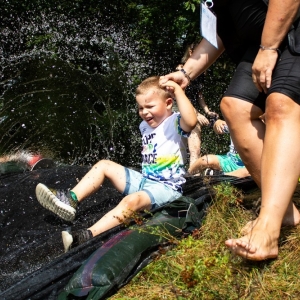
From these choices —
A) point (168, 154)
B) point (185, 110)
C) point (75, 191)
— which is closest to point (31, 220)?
point (75, 191)

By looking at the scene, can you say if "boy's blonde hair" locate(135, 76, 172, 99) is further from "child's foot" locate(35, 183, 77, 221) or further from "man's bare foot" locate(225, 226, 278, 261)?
"man's bare foot" locate(225, 226, 278, 261)

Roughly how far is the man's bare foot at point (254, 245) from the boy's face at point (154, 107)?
180 cm

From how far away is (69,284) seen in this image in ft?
7.48

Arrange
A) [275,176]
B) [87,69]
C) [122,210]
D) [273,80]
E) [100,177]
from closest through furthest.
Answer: [275,176] → [273,80] → [122,210] → [100,177] → [87,69]

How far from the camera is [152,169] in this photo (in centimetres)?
377

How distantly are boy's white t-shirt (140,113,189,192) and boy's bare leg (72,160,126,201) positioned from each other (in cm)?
18

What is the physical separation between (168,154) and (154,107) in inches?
14.0

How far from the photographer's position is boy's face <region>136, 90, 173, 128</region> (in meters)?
3.80

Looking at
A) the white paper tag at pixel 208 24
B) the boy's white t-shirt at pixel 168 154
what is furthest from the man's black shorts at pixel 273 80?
the boy's white t-shirt at pixel 168 154

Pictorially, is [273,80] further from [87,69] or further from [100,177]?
[87,69]

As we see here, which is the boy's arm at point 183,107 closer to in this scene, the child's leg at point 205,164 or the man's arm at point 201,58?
the man's arm at point 201,58

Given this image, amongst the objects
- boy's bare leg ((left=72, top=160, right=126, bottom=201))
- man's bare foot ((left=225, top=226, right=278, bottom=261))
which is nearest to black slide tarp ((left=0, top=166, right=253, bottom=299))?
boy's bare leg ((left=72, top=160, right=126, bottom=201))

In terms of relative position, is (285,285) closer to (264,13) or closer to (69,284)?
(69,284)

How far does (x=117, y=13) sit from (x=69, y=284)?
7.14 meters
